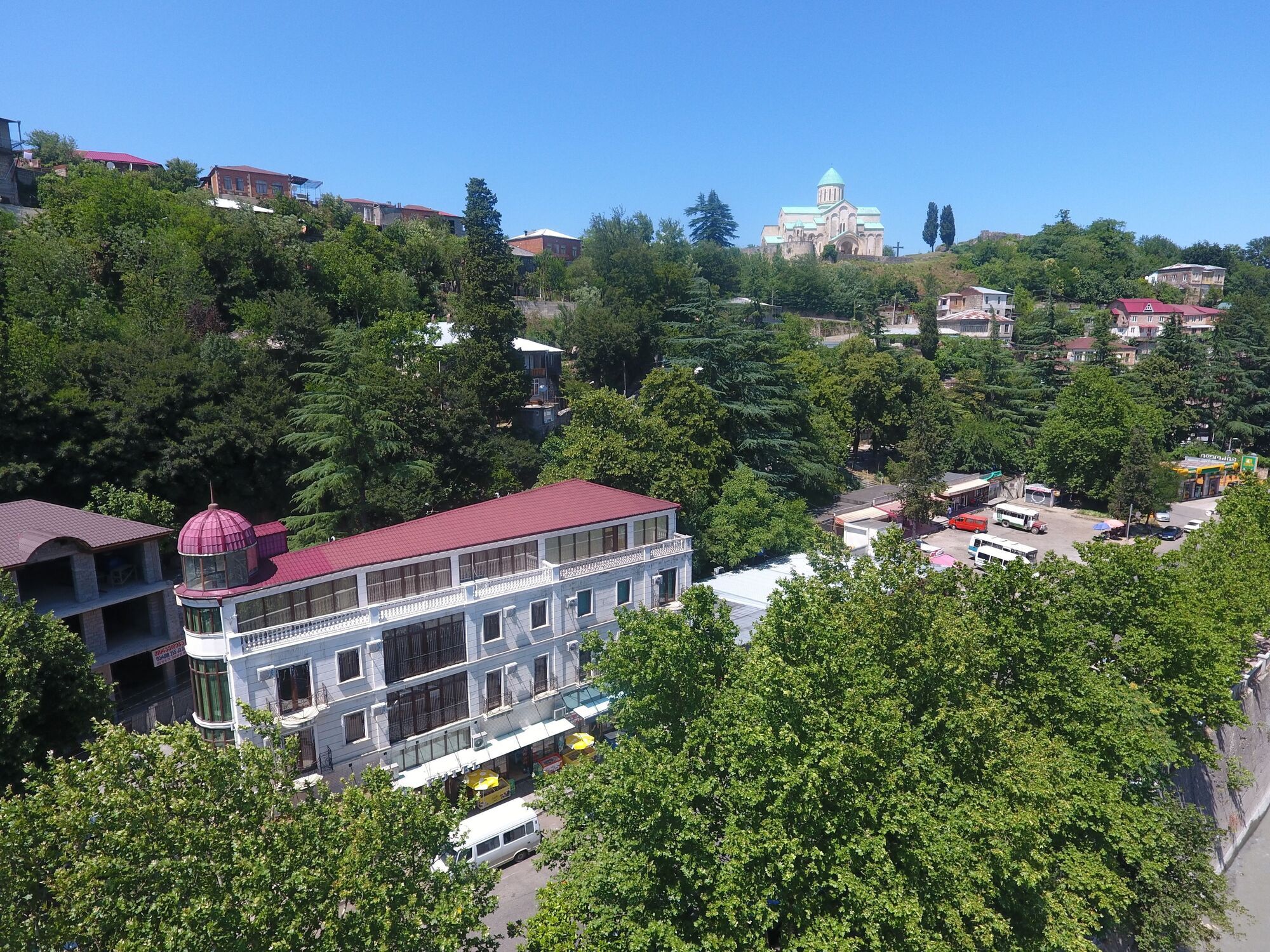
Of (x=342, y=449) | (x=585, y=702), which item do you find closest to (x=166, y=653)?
(x=342, y=449)

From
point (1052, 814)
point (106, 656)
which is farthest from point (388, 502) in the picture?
point (1052, 814)

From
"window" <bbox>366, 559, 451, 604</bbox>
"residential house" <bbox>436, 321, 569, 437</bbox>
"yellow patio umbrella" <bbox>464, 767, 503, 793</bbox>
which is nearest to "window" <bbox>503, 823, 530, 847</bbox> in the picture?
"yellow patio umbrella" <bbox>464, 767, 503, 793</bbox>

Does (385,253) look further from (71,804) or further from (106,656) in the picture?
(71,804)

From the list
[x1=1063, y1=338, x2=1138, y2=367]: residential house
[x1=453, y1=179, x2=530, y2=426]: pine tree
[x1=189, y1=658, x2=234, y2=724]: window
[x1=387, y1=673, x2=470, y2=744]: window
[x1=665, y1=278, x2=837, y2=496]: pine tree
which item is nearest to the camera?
[x1=189, y1=658, x2=234, y2=724]: window

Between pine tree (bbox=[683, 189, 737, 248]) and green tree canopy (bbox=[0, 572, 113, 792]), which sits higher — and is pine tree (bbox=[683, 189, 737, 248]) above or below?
above

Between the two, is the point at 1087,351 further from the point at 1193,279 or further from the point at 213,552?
the point at 213,552

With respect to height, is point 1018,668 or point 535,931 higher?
point 1018,668

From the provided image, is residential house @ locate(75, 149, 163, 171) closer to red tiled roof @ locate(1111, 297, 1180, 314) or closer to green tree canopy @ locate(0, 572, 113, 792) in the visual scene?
green tree canopy @ locate(0, 572, 113, 792)
